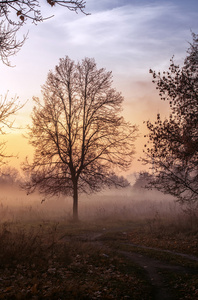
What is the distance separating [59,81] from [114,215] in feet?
41.2

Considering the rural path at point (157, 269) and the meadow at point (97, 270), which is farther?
the rural path at point (157, 269)

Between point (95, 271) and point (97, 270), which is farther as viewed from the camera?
point (97, 270)

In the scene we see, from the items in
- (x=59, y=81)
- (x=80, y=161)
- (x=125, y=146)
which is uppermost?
(x=59, y=81)

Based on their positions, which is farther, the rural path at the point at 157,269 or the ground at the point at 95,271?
the rural path at the point at 157,269

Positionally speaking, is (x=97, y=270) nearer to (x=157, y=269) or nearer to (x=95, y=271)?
(x=95, y=271)

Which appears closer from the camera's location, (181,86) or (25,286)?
(25,286)

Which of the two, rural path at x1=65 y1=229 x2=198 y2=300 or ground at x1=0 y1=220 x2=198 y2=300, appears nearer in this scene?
ground at x1=0 y1=220 x2=198 y2=300

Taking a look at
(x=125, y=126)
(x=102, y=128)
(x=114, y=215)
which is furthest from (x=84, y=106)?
(x=114, y=215)

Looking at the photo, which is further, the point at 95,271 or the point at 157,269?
the point at 157,269

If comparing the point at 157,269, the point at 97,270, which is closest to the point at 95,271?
the point at 97,270

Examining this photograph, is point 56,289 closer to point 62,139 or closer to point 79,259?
point 79,259

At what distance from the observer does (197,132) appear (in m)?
11.1

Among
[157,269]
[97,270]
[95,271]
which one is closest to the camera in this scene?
[95,271]

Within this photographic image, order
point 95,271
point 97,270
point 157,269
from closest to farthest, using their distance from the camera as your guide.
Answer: point 95,271
point 97,270
point 157,269
